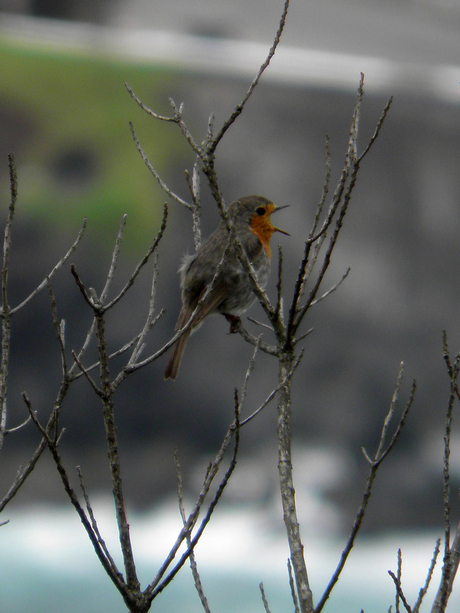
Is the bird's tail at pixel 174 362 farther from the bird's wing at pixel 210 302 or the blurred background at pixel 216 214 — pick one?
the blurred background at pixel 216 214

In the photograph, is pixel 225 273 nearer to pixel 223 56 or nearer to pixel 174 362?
pixel 174 362

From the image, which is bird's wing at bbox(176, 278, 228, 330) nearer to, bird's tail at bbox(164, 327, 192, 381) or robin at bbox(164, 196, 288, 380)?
robin at bbox(164, 196, 288, 380)

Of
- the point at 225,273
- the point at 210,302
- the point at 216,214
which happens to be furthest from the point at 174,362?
the point at 216,214

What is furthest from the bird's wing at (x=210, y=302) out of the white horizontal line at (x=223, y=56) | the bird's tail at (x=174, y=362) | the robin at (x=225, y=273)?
the white horizontal line at (x=223, y=56)

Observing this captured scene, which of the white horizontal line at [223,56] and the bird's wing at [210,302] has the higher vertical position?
the white horizontal line at [223,56]

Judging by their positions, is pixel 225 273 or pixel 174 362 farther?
pixel 225 273

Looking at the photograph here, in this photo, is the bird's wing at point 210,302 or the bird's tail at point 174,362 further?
the bird's wing at point 210,302

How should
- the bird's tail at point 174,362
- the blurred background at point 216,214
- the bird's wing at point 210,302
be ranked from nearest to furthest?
the bird's tail at point 174,362
the bird's wing at point 210,302
the blurred background at point 216,214

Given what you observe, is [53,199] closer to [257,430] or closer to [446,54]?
[257,430]

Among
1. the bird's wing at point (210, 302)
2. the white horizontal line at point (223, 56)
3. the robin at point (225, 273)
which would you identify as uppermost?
the white horizontal line at point (223, 56)

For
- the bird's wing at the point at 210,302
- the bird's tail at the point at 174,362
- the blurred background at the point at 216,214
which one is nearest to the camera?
the bird's tail at the point at 174,362

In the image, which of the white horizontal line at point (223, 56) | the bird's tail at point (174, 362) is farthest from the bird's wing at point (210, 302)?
the white horizontal line at point (223, 56)

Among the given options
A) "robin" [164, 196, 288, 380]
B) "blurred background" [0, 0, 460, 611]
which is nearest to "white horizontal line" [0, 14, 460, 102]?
"blurred background" [0, 0, 460, 611]

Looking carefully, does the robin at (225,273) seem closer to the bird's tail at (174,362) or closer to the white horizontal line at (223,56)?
the bird's tail at (174,362)
